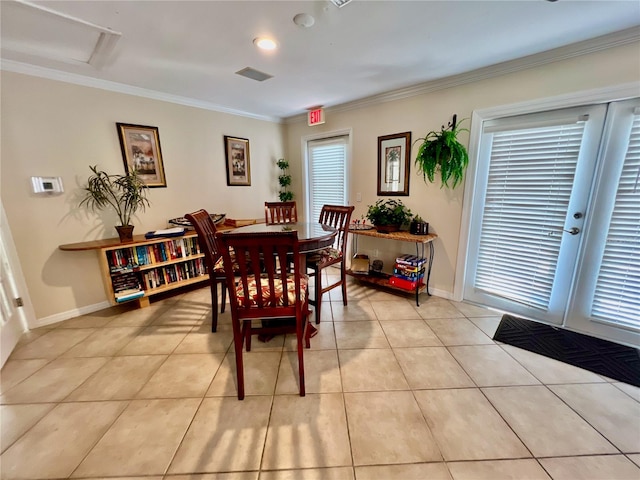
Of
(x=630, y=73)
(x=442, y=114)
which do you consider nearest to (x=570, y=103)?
(x=630, y=73)

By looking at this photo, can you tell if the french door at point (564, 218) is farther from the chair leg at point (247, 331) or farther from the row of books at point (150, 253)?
the row of books at point (150, 253)

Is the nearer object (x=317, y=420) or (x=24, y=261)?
(x=317, y=420)

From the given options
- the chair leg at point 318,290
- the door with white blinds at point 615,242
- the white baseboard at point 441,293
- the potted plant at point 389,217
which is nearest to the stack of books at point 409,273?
the white baseboard at point 441,293

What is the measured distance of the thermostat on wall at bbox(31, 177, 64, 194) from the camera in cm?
234

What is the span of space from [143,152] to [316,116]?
2.25 metres

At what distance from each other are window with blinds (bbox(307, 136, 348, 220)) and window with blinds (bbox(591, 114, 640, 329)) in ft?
8.99

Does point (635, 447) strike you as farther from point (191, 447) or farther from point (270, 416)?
point (191, 447)

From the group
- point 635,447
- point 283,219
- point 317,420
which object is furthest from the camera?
point 283,219

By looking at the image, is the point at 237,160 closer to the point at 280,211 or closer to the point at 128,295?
the point at 280,211

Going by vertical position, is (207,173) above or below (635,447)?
above

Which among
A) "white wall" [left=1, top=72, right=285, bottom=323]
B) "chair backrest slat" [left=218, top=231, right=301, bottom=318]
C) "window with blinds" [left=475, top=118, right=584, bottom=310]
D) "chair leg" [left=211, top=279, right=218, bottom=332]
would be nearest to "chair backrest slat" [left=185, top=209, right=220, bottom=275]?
"chair leg" [left=211, top=279, right=218, bottom=332]

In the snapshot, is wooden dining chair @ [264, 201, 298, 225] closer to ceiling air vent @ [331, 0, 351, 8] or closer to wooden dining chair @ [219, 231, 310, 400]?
wooden dining chair @ [219, 231, 310, 400]

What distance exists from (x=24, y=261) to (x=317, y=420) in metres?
3.01

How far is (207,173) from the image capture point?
353cm
